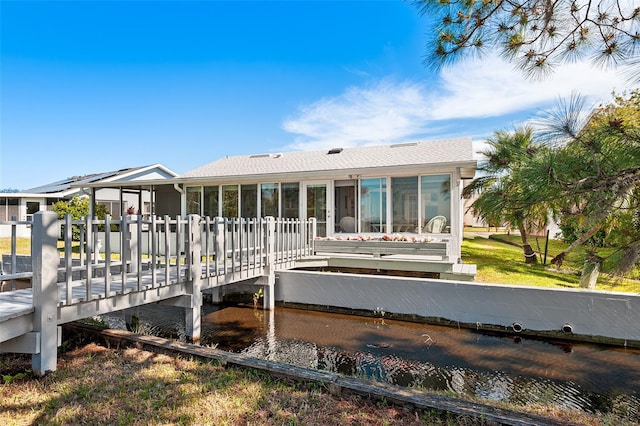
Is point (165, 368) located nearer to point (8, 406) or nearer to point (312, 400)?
point (8, 406)

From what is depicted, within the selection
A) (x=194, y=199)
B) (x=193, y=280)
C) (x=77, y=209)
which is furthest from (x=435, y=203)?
(x=77, y=209)

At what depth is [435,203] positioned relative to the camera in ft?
30.6

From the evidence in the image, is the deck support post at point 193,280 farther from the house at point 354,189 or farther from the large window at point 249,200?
the large window at point 249,200

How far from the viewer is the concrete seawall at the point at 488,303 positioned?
5477mm

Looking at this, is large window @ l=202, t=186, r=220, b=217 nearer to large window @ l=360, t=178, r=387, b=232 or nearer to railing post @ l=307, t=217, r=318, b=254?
railing post @ l=307, t=217, r=318, b=254

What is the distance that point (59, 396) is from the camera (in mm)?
2998

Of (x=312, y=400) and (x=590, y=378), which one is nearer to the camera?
(x=312, y=400)

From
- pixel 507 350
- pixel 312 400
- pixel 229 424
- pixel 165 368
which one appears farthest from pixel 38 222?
pixel 507 350

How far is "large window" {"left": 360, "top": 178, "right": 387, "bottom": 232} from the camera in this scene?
32.7 feet

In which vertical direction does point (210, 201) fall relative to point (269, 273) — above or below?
above

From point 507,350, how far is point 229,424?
14.9 feet

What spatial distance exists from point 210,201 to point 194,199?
763 millimetres

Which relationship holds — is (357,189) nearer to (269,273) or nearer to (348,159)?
(348,159)

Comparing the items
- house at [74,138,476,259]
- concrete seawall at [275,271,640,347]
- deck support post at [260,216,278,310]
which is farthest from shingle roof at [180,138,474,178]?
concrete seawall at [275,271,640,347]
